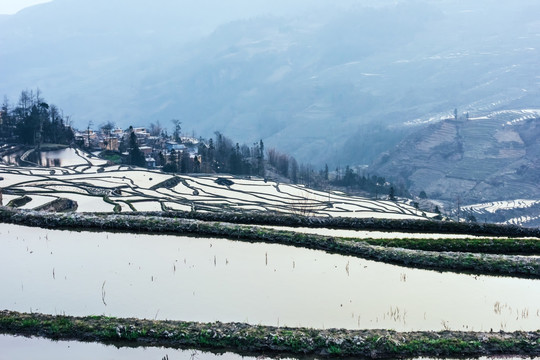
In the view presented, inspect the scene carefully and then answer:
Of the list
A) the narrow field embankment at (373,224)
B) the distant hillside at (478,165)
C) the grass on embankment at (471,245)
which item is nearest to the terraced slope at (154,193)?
the narrow field embankment at (373,224)

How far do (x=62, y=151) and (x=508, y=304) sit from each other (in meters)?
80.4

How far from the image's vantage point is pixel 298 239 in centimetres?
2005

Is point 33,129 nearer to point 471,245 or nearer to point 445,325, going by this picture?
point 471,245

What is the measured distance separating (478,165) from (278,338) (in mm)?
184939

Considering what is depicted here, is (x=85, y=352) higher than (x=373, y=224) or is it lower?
lower

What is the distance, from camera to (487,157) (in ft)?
613

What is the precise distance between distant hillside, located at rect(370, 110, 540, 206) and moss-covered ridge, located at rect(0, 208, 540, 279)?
143 metres

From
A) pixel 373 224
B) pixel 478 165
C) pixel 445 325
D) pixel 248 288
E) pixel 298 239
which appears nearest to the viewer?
pixel 445 325

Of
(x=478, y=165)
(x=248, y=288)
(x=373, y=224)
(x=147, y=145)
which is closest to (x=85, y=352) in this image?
(x=248, y=288)

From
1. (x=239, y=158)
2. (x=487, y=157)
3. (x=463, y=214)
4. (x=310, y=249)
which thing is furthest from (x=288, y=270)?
(x=487, y=157)

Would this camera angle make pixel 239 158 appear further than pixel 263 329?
Yes

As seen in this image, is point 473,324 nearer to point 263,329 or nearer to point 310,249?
point 263,329

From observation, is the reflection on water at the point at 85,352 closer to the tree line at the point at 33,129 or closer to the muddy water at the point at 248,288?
the muddy water at the point at 248,288

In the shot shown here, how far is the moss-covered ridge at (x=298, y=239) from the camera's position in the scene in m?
17.7
